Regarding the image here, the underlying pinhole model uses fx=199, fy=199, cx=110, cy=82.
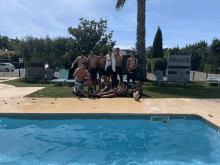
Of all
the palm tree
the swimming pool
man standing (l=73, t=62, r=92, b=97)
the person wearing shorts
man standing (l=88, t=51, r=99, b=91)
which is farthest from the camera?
the palm tree

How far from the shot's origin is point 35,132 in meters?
5.90

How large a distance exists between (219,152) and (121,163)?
2389mm

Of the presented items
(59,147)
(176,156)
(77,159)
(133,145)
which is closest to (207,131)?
(176,156)

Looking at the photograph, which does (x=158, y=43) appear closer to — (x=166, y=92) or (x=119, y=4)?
(x=119, y=4)

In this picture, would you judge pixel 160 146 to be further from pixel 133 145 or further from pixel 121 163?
pixel 121 163

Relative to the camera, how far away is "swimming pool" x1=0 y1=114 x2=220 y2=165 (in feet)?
Result: 15.8

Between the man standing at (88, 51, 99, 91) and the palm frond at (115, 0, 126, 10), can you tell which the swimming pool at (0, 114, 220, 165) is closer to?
the man standing at (88, 51, 99, 91)

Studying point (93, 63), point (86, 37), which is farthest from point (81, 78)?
point (86, 37)

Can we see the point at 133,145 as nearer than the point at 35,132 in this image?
Yes

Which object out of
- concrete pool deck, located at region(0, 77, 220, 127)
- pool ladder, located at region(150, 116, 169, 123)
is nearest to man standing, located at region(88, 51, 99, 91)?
concrete pool deck, located at region(0, 77, 220, 127)

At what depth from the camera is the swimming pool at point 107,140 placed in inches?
189

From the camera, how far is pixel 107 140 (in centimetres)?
567

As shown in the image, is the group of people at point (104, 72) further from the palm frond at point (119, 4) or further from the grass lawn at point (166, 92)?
the palm frond at point (119, 4)

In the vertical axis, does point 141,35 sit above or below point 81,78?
above
